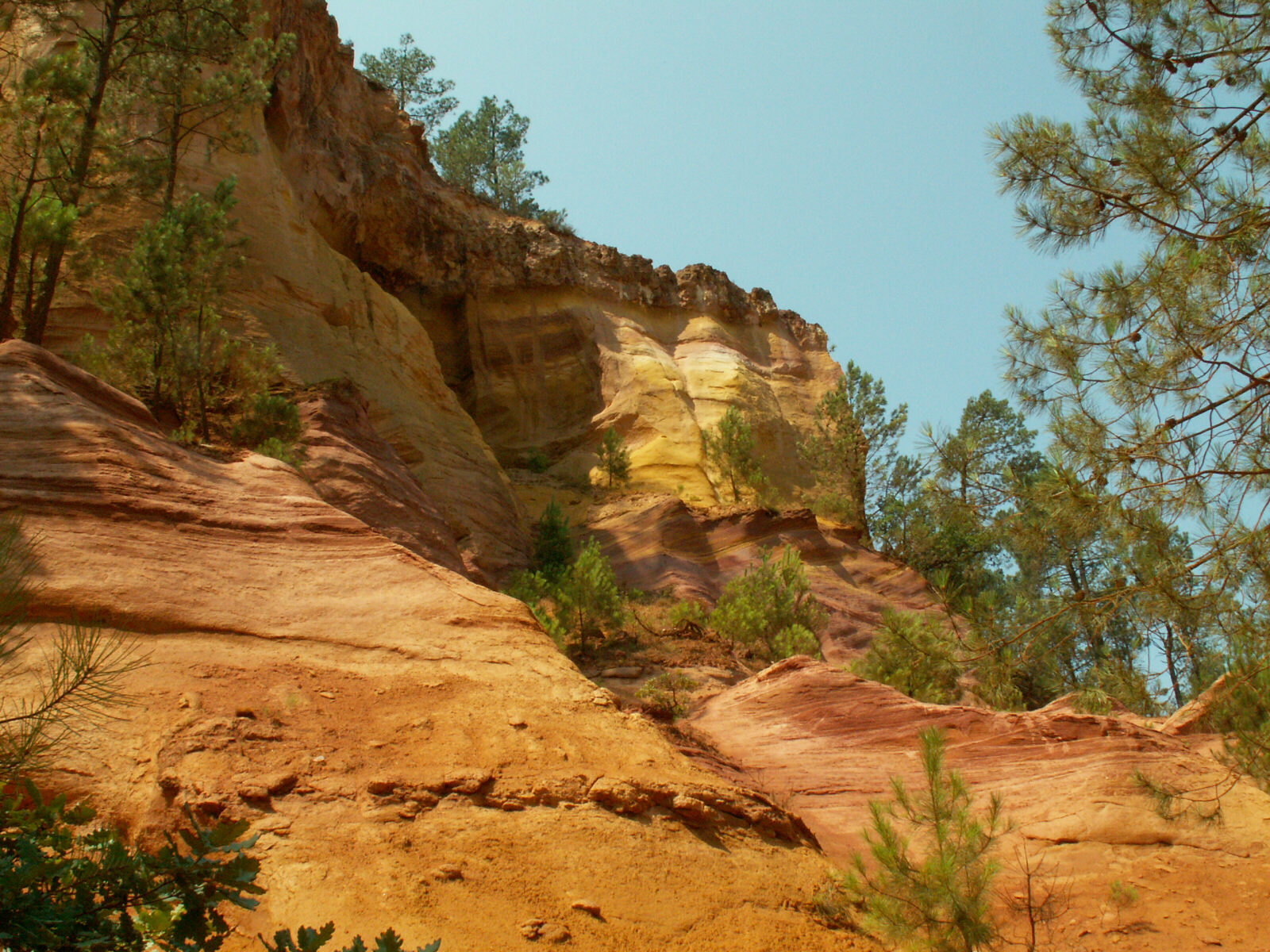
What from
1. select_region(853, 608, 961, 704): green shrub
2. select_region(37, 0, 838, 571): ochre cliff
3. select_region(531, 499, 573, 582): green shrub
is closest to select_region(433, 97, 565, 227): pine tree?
select_region(37, 0, 838, 571): ochre cliff

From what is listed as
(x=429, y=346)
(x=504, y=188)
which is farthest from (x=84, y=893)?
(x=504, y=188)

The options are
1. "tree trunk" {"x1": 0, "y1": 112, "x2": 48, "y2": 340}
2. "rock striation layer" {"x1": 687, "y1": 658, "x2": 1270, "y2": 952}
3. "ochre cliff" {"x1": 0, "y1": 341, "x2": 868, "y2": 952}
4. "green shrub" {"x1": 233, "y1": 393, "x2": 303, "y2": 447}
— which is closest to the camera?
"ochre cliff" {"x1": 0, "y1": 341, "x2": 868, "y2": 952}

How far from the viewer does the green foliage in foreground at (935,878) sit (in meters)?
5.77

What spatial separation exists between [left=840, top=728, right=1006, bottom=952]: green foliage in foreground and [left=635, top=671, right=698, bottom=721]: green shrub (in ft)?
15.0

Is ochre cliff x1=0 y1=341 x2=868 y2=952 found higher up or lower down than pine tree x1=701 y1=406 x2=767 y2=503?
lower down

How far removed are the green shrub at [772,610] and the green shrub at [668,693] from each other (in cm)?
275

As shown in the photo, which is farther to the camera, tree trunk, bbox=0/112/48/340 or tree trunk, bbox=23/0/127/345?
tree trunk, bbox=23/0/127/345

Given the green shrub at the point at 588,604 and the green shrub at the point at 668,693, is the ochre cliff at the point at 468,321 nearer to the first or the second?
the green shrub at the point at 588,604

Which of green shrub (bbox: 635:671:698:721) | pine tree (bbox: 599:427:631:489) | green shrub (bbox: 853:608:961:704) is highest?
pine tree (bbox: 599:427:631:489)

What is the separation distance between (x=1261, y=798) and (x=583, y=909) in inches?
225

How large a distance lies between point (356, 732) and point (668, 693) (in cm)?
657

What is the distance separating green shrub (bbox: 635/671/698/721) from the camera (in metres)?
10.9

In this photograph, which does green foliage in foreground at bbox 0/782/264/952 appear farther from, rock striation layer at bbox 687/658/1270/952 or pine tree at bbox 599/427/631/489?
pine tree at bbox 599/427/631/489

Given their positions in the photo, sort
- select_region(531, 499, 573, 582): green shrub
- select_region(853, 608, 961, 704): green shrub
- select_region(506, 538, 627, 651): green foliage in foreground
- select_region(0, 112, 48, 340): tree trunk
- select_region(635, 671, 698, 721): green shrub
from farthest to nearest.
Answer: select_region(531, 499, 573, 582): green shrub
select_region(506, 538, 627, 651): green foliage in foreground
select_region(0, 112, 48, 340): tree trunk
select_region(635, 671, 698, 721): green shrub
select_region(853, 608, 961, 704): green shrub
